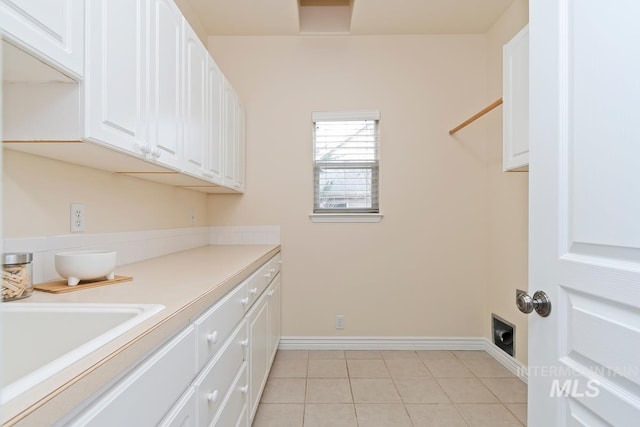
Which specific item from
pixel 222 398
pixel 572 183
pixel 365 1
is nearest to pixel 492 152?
pixel 365 1

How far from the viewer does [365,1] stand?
2.53 metres

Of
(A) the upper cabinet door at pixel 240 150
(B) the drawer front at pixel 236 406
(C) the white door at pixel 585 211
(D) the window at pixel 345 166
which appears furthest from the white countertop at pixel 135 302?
(D) the window at pixel 345 166

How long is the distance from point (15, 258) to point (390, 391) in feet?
6.89

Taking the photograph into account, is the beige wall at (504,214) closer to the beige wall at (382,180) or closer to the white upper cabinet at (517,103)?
the beige wall at (382,180)

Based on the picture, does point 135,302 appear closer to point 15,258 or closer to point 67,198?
point 15,258

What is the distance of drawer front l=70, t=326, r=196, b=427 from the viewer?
0.65 metres

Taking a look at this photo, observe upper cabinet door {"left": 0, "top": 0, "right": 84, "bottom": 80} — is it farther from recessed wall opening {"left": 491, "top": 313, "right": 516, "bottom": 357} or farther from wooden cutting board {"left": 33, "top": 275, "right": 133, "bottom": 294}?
recessed wall opening {"left": 491, "top": 313, "right": 516, "bottom": 357}

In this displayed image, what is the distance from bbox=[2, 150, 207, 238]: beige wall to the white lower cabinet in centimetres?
73

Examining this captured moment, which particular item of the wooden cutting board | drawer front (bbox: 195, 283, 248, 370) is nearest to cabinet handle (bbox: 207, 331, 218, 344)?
drawer front (bbox: 195, 283, 248, 370)

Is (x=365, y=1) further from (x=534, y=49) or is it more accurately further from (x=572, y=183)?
(x=572, y=183)

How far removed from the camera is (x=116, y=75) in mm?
1181

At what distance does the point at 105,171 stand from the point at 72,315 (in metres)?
0.94

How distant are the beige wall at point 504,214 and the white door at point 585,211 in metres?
1.61

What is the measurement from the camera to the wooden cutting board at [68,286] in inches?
47.1
